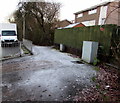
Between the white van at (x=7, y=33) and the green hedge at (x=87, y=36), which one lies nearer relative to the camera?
the green hedge at (x=87, y=36)

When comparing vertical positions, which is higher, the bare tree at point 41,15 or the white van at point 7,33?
the bare tree at point 41,15

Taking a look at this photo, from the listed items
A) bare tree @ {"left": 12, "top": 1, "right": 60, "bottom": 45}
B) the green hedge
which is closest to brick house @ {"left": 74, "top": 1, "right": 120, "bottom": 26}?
bare tree @ {"left": 12, "top": 1, "right": 60, "bottom": 45}

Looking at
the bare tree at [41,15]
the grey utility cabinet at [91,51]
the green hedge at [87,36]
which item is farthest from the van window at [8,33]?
the grey utility cabinet at [91,51]

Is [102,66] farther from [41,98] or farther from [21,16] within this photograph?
[21,16]

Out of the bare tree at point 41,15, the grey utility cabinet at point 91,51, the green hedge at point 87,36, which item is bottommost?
the grey utility cabinet at point 91,51

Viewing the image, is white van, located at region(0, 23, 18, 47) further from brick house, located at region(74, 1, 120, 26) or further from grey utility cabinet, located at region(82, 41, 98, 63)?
brick house, located at region(74, 1, 120, 26)

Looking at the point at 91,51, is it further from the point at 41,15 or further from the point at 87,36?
the point at 41,15

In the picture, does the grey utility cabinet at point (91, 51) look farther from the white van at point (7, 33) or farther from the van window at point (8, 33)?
the van window at point (8, 33)

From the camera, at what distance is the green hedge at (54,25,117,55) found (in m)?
6.27

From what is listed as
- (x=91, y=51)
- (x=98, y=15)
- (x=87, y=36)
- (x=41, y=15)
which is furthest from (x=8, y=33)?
(x=98, y=15)

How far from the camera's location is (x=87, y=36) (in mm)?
8273

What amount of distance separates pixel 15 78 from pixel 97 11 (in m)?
19.9

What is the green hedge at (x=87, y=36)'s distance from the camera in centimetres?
627

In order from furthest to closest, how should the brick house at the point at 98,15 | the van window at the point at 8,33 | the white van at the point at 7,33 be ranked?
Result: the brick house at the point at 98,15 < the van window at the point at 8,33 < the white van at the point at 7,33
